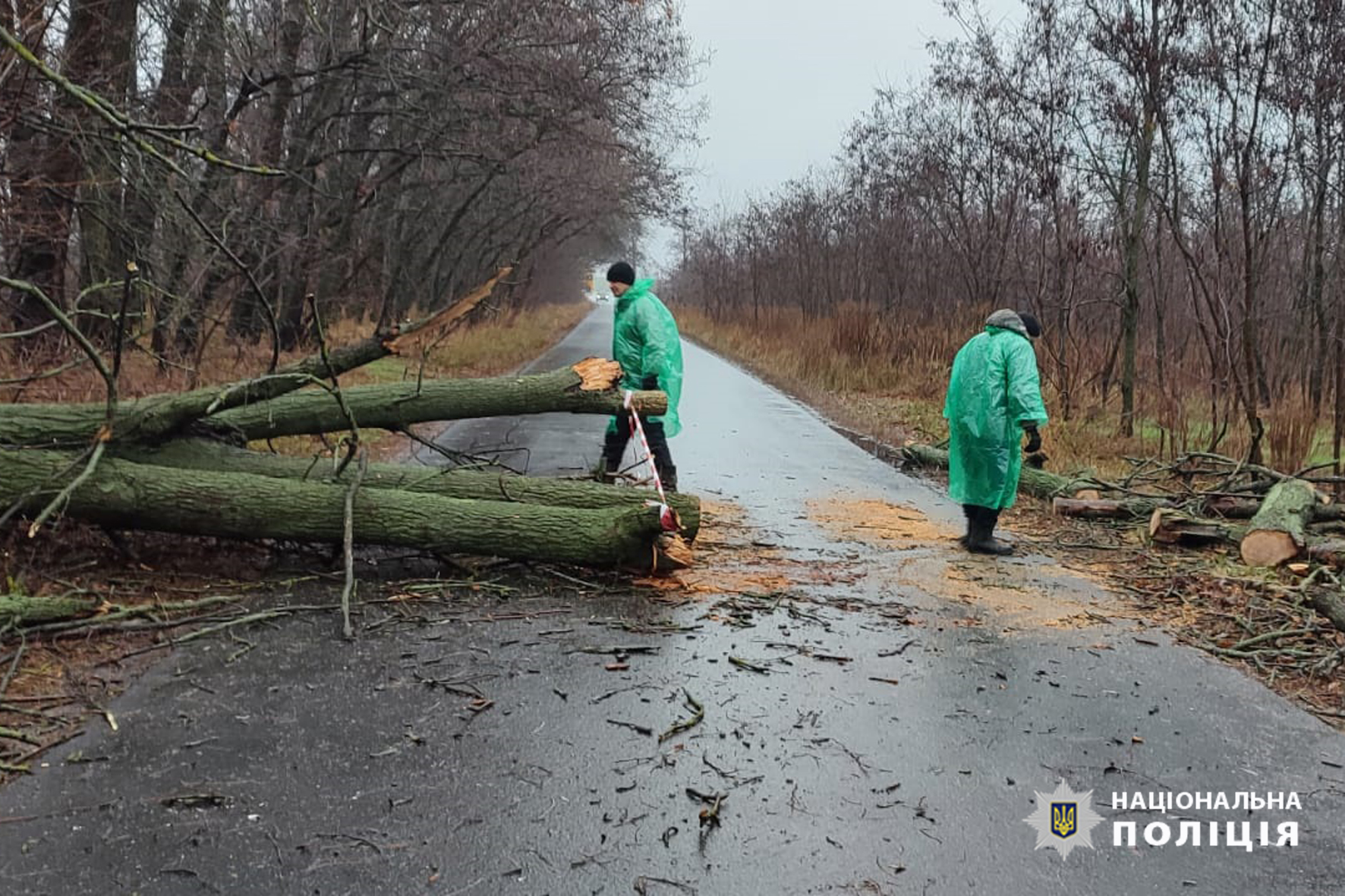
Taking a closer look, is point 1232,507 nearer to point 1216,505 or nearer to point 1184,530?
point 1216,505

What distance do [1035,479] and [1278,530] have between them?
9.12ft

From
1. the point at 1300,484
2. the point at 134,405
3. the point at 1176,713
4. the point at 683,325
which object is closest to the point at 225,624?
the point at 134,405

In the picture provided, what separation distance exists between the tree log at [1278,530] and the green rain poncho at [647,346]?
4.14 meters

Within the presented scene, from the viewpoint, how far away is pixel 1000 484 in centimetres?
716

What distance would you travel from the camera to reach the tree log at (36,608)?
4.47m

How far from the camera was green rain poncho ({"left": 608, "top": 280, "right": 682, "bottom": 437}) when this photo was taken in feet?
28.0

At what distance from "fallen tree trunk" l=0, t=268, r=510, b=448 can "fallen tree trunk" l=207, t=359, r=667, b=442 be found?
0.56 meters

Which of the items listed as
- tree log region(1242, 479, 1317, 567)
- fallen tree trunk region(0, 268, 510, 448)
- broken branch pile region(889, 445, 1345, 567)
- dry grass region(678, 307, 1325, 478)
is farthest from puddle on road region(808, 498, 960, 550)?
fallen tree trunk region(0, 268, 510, 448)

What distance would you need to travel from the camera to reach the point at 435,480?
6.46m

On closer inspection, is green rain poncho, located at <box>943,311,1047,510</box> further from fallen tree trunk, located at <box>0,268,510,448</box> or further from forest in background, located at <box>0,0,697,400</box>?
forest in background, located at <box>0,0,697,400</box>

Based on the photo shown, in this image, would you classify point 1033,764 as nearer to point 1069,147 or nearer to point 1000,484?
point 1000,484

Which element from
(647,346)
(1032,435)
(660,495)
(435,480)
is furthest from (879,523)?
(435,480)

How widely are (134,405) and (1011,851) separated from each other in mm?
5027

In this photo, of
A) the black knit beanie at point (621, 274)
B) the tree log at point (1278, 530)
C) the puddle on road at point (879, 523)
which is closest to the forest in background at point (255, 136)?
the black knit beanie at point (621, 274)
